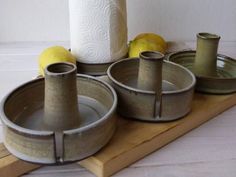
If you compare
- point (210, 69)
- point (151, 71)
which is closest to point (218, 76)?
point (210, 69)

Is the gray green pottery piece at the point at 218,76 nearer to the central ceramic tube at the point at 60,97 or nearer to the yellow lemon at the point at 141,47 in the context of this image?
the yellow lemon at the point at 141,47

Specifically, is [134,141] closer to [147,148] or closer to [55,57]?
[147,148]

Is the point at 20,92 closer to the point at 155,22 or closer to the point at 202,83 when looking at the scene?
the point at 202,83

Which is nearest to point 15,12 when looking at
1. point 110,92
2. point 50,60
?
point 50,60

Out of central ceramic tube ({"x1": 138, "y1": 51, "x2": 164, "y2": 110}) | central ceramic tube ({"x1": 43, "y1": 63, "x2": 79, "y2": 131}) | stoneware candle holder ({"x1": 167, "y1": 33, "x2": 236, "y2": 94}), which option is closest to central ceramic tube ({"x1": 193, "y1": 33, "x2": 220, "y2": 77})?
stoneware candle holder ({"x1": 167, "y1": 33, "x2": 236, "y2": 94})

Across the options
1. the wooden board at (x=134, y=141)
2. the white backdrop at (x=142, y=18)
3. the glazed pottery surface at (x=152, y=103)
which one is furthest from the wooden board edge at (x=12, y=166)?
the white backdrop at (x=142, y=18)

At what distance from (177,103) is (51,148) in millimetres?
160

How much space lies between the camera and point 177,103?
1.32ft

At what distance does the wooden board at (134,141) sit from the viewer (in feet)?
1.11

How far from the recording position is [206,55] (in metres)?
0.48

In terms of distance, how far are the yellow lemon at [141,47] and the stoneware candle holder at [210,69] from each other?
4cm

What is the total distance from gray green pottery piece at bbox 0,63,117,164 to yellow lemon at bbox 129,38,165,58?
0.14 metres

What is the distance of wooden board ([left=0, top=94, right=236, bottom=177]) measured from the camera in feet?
1.11

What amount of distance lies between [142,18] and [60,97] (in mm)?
395
